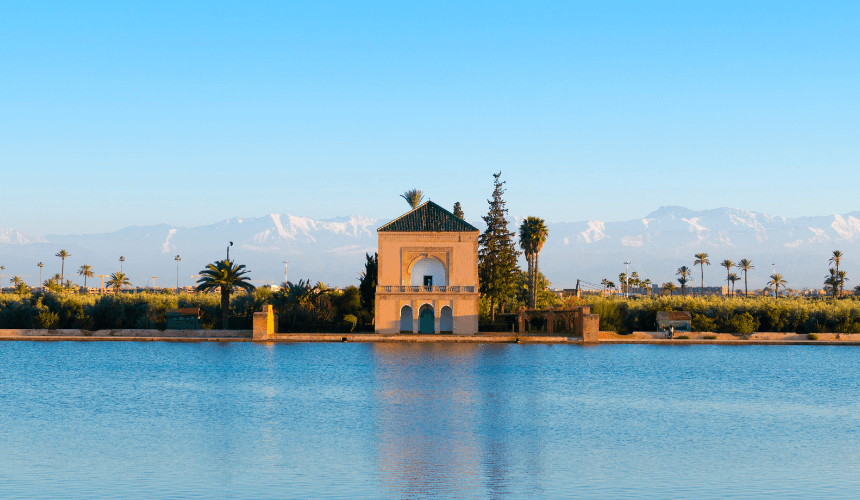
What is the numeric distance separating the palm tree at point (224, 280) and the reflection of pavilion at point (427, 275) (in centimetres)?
802

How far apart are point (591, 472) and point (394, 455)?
321 cm

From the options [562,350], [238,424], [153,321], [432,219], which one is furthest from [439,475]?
[153,321]

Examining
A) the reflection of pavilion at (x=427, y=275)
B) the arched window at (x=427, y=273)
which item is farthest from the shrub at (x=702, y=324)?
the arched window at (x=427, y=273)

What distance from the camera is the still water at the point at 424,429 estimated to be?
11297mm

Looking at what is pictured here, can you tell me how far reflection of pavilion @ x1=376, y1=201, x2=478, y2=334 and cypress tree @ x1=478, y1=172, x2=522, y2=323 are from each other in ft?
23.6

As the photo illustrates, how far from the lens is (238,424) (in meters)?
16.6

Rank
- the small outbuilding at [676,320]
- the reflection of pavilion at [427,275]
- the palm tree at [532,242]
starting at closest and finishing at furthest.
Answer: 1. the reflection of pavilion at [427,275]
2. the small outbuilding at [676,320]
3. the palm tree at [532,242]

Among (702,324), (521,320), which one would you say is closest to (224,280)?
(521,320)

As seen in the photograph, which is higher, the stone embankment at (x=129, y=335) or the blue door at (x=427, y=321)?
the blue door at (x=427, y=321)

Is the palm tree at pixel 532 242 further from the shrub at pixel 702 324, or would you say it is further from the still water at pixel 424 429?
the still water at pixel 424 429

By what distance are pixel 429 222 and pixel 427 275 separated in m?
3.02

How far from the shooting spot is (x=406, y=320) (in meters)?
45.8

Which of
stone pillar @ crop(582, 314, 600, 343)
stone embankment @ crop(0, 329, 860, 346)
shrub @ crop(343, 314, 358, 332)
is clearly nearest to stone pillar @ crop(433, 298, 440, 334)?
stone embankment @ crop(0, 329, 860, 346)

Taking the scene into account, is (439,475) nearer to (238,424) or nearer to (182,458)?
(182,458)
